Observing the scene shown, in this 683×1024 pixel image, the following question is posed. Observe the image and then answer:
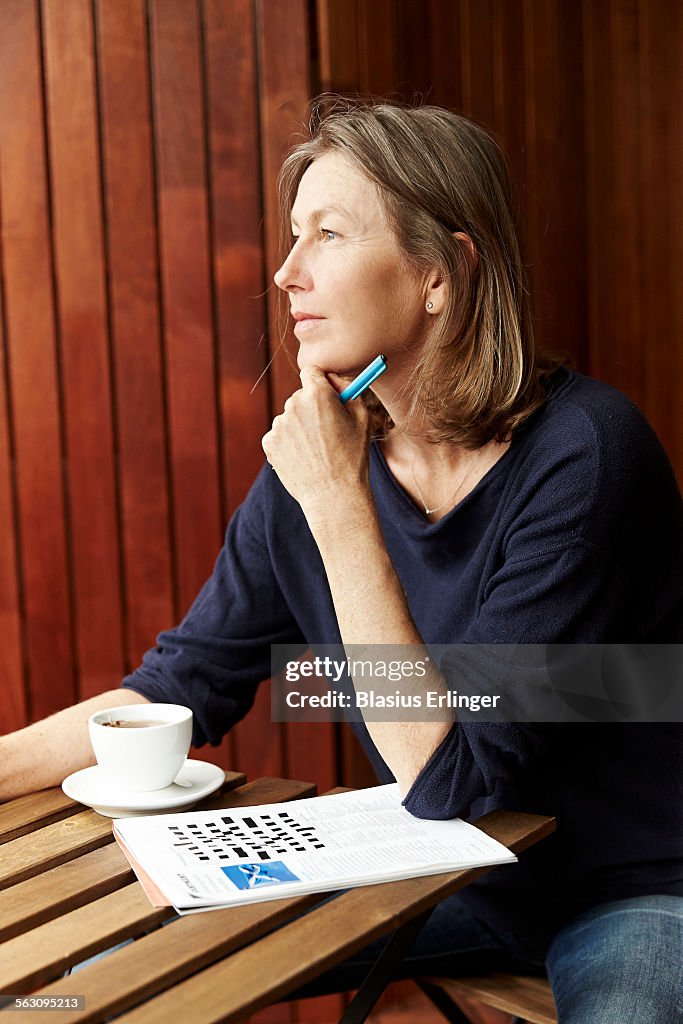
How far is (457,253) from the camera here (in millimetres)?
1402

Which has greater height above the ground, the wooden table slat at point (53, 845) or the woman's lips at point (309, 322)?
the woman's lips at point (309, 322)

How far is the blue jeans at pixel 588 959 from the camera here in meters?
1.03

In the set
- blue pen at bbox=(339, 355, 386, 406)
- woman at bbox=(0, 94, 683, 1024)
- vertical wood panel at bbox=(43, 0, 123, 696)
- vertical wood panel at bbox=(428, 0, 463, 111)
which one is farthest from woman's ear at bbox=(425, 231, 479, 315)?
vertical wood panel at bbox=(43, 0, 123, 696)

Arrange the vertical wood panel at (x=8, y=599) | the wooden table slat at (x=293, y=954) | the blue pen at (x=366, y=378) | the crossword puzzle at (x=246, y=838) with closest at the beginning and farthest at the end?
the wooden table slat at (x=293, y=954) < the crossword puzzle at (x=246, y=838) < the blue pen at (x=366, y=378) < the vertical wood panel at (x=8, y=599)

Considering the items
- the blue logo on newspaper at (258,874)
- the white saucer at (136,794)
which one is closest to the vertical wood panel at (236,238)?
the white saucer at (136,794)

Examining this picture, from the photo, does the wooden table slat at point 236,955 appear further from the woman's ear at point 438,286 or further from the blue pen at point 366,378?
the woman's ear at point 438,286

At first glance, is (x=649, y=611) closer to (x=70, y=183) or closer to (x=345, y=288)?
(x=345, y=288)

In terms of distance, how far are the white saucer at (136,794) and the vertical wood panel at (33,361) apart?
82 cm

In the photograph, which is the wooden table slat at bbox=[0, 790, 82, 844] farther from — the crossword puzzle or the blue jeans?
the blue jeans

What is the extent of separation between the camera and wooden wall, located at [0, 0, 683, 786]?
1.81 metres

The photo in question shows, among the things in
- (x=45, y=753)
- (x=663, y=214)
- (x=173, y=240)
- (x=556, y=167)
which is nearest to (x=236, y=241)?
(x=173, y=240)

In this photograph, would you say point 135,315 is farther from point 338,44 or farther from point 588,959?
point 588,959

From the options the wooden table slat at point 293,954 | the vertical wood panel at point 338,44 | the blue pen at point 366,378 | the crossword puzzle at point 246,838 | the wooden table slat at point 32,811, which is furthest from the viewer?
the vertical wood panel at point 338,44

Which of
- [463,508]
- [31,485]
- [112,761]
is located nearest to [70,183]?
[31,485]
